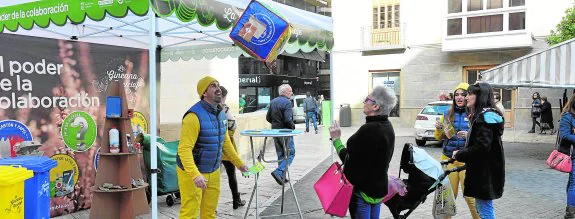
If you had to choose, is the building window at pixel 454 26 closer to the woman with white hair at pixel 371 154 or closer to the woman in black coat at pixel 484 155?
the woman in black coat at pixel 484 155

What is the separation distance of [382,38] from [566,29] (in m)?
7.74

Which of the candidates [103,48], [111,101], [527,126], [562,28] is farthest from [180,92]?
[527,126]

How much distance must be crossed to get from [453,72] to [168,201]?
16.3m

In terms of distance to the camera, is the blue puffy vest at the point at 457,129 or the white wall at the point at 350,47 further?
the white wall at the point at 350,47

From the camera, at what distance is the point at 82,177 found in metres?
5.65

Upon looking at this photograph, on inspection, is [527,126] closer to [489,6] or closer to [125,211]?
[489,6]

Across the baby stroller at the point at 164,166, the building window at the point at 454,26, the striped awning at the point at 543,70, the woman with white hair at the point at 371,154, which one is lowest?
the baby stroller at the point at 164,166

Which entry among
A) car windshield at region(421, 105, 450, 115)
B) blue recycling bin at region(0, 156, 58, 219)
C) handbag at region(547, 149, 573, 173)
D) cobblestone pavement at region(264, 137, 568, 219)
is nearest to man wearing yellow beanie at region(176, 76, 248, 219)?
blue recycling bin at region(0, 156, 58, 219)

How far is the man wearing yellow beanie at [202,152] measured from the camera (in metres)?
3.77

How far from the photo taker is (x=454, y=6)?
1912 centimetres

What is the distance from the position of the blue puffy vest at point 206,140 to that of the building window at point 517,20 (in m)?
17.3

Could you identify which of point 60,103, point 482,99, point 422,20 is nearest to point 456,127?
point 482,99

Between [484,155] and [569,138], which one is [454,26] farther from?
[484,155]

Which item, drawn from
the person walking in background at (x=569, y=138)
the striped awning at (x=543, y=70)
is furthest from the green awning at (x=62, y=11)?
the striped awning at (x=543, y=70)
